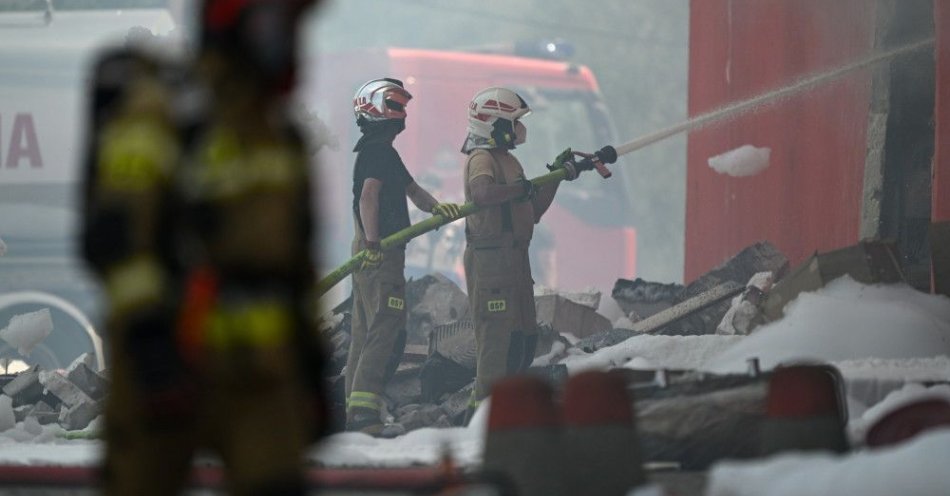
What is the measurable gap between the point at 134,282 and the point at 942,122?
6.43 m

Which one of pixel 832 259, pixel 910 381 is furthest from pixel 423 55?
pixel 910 381

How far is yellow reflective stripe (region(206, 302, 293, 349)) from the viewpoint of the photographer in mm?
2404

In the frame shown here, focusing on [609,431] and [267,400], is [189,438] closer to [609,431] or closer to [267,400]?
[267,400]

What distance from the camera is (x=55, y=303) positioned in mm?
13867

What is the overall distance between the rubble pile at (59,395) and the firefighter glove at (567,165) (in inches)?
110

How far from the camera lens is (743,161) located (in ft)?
39.0

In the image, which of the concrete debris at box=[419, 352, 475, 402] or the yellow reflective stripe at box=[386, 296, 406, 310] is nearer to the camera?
the yellow reflective stripe at box=[386, 296, 406, 310]

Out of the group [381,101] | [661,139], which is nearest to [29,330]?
[381,101]

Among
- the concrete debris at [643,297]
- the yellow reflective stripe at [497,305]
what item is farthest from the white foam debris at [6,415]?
the concrete debris at [643,297]

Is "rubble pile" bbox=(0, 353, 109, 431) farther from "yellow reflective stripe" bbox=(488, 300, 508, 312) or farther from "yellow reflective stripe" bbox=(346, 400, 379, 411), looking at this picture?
"yellow reflective stripe" bbox=(488, 300, 508, 312)

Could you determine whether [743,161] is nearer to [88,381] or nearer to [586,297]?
[586,297]

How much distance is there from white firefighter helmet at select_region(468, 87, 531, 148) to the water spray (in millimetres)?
314

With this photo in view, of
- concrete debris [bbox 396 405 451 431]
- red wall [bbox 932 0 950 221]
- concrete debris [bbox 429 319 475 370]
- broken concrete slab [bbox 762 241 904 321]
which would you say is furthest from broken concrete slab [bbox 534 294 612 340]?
red wall [bbox 932 0 950 221]

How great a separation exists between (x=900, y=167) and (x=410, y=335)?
12.2ft
